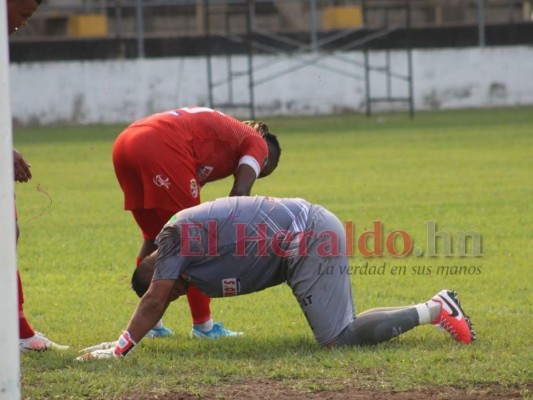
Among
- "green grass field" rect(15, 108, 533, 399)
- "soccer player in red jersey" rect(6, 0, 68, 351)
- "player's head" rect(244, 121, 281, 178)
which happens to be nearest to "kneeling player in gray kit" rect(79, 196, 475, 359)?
"green grass field" rect(15, 108, 533, 399)

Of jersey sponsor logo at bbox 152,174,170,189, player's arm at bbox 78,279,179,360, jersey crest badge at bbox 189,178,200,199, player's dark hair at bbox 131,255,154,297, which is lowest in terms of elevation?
player's arm at bbox 78,279,179,360

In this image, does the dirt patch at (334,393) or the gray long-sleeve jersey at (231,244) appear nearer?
the dirt patch at (334,393)

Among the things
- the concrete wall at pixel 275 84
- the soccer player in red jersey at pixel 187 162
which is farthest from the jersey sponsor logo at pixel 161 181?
the concrete wall at pixel 275 84

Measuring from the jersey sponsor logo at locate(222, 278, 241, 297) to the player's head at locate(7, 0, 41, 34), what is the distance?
2034mm

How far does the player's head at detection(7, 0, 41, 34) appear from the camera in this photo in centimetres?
768

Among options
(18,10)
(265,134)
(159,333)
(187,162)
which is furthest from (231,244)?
(18,10)

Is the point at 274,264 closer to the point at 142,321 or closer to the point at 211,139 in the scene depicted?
the point at 142,321

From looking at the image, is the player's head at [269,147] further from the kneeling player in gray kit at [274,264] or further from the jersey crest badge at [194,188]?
the kneeling player in gray kit at [274,264]

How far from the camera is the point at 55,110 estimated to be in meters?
34.3

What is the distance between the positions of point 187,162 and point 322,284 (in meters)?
1.44

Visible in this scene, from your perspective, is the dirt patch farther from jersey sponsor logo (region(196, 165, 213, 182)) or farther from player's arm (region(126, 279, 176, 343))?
jersey sponsor logo (region(196, 165, 213, 182))

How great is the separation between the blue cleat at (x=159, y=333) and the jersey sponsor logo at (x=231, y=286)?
0.87m

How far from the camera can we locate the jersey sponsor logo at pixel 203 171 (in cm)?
853

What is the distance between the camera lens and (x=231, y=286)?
25.0 ft
